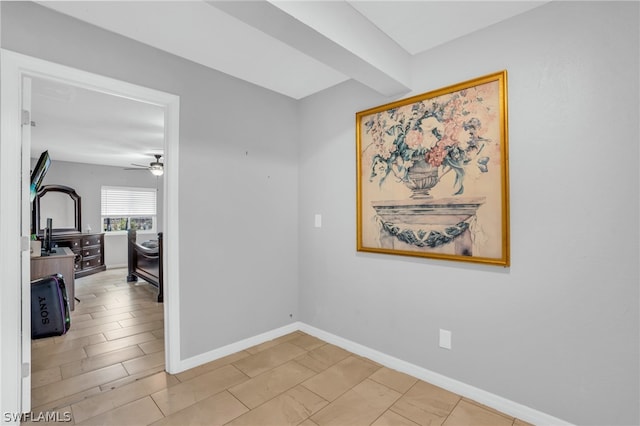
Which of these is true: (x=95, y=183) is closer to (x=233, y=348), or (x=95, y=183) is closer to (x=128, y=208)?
(x=128, y=208)

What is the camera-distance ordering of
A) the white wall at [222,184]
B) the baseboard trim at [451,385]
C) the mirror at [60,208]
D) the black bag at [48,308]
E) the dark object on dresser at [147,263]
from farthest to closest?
the mirror at [60,208]
the dark object on dresser at [147,263]
the black bag at [48,308]
the white wall at [222,184]
the baseboard trim at [451,385]

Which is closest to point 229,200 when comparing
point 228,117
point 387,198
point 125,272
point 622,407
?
point 228,117

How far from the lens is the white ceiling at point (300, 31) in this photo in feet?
5.43

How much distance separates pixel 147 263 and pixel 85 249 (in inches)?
98.3

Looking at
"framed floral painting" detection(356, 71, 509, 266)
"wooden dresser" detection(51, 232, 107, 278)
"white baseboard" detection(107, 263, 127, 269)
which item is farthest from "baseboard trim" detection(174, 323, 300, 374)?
"white baseboard" detection(107, 263, 127, 269)

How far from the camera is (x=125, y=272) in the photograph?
684 centimetres

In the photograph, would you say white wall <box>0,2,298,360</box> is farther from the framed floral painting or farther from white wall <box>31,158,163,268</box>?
white wall <box>31,158,163,268</box>

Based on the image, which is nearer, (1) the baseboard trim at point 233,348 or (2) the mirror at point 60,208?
(1) the baseboard trim at point 233,348

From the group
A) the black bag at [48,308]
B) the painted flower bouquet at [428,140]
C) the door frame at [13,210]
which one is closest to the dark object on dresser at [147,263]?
the black bag at [48,308]

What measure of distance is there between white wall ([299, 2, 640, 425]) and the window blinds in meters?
7.46

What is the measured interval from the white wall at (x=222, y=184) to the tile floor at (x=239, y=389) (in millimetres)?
347

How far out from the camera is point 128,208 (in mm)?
7699

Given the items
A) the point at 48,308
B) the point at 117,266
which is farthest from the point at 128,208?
the point at 48,308

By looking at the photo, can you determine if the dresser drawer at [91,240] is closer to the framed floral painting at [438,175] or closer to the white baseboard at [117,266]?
the white baseboard at [117,266]
